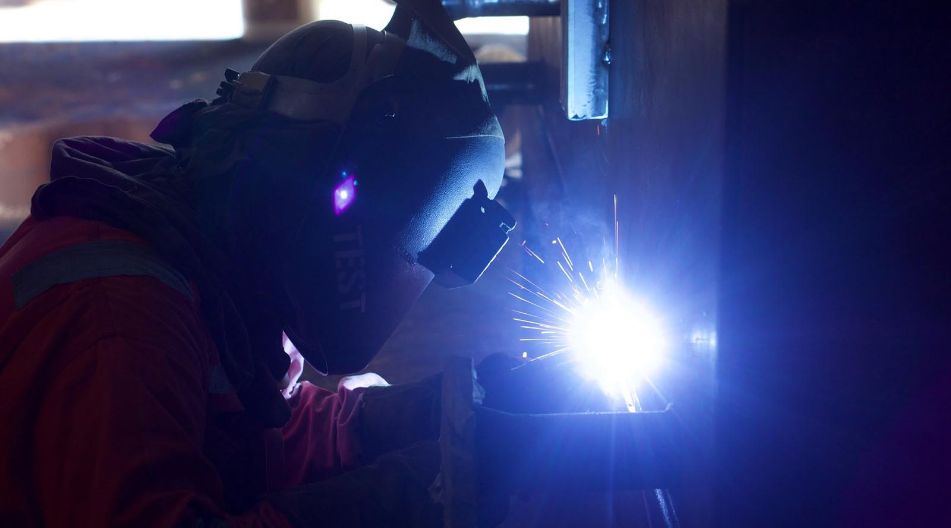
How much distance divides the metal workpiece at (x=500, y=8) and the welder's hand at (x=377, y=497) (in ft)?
5.20

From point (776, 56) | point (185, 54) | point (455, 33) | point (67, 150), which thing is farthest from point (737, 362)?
point (185, 54)

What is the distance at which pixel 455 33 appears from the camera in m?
1.60

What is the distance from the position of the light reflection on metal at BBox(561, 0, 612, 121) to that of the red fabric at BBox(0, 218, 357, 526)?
0.89 meters

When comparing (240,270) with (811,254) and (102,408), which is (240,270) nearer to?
(102,408)

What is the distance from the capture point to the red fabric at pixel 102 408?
1010 mm

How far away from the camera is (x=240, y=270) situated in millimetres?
1361

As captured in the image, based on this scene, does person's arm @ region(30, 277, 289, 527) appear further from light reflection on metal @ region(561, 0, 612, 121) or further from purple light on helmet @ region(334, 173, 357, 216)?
light reflection on metal @ region(561, 0, 612, 121)

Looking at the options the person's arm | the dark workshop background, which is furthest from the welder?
the dark workshop background

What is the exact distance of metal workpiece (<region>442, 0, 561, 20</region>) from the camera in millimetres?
2557

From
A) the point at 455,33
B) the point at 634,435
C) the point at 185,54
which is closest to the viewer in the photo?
the point at 634,435

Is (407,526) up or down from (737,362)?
down

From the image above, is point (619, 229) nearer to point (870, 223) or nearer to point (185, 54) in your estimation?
point (870, 223)

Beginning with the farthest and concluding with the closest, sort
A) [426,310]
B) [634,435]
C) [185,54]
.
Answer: [185,54] < [426,310] < [634,435]

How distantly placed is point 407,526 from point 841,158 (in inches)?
38.0
